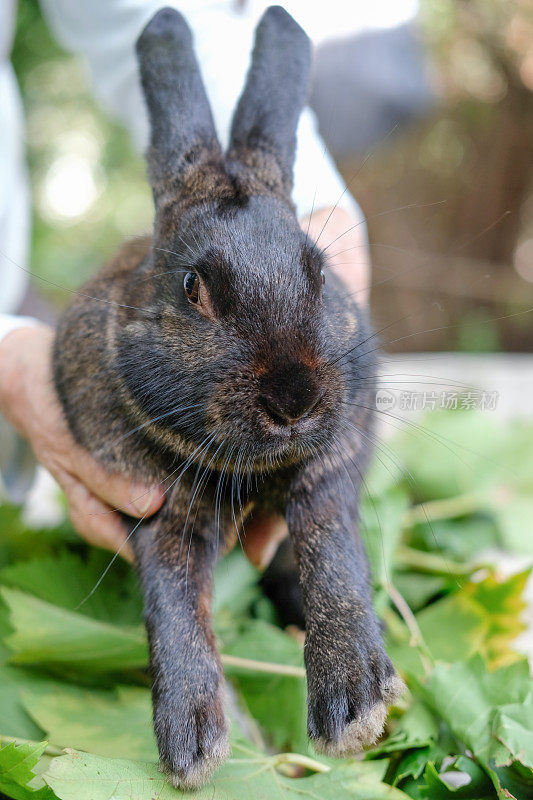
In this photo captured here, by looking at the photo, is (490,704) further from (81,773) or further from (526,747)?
(81,773)

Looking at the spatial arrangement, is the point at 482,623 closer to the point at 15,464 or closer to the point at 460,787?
the point at 460,787

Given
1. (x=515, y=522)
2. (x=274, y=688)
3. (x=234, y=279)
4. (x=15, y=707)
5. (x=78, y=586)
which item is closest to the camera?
(x=234, y=279)

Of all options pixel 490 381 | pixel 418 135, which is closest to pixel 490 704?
pixel 490 381

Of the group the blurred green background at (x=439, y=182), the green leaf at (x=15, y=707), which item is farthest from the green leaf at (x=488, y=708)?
the blurred green background at (x=439, y=182)

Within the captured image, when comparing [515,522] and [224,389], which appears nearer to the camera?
[224,389]

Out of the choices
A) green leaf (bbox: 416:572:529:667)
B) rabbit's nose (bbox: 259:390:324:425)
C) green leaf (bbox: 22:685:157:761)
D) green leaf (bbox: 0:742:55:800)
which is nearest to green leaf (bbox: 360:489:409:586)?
green leaf (bbox: 416:572:529:667)

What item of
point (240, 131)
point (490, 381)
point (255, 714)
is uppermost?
point (240, 131)

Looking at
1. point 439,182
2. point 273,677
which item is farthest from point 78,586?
point 439,182
